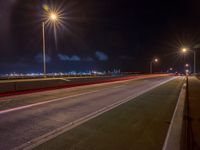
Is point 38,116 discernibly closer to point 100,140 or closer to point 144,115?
point 100,140

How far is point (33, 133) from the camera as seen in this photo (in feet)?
19.1

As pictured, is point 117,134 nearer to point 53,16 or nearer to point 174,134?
point 174,134

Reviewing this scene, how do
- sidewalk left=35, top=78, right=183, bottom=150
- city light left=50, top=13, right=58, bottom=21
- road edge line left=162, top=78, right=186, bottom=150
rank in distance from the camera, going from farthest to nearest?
city light left=50, top=13, right=58, bottom=21 < road edge line left=162, top=78, right=186, bottom=150 < sidewalk left=35, top=78, right=183, bottom=150

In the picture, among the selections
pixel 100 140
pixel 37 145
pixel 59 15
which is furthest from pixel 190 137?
pixel 59 15

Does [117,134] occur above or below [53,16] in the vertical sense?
below

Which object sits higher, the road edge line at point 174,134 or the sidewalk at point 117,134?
the sidewalk at point 117,134

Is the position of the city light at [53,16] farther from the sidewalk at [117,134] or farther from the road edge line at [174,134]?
the road edge line at [174,134]

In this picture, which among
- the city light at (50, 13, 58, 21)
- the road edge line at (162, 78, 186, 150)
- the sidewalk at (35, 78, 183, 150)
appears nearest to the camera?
the sidewalk at (35, 78, 183, 150)

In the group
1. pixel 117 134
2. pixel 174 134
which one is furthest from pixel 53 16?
pixel 174 134

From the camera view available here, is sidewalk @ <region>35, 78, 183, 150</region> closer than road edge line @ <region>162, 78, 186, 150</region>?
Yes

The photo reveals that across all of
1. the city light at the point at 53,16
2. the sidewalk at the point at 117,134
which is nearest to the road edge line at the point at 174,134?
the sidewalk at the point at 117,134

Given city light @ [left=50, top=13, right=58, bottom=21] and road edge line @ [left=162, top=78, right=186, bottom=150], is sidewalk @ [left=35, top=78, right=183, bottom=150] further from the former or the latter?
city light @ [left=50, top=13, right=58, bottom=21]

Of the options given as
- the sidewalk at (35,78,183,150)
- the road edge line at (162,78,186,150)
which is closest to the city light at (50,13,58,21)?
the sidewalk at (35,78,183,150)

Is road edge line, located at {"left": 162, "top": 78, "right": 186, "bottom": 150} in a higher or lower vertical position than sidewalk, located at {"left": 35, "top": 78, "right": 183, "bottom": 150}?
lower
